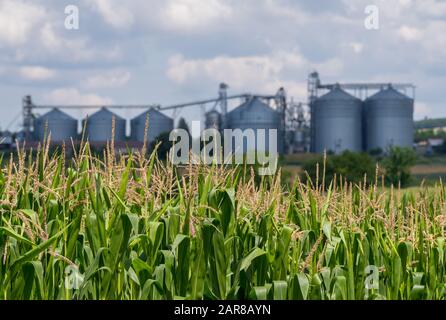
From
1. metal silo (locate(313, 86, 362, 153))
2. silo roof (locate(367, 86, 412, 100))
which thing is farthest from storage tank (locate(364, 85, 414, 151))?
metal silo (locate(313, 86, 362, 153))

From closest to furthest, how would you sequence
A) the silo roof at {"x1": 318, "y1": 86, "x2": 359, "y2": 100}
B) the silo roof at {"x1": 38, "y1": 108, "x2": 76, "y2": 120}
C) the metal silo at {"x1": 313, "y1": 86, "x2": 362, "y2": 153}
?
the metal silo at {"x1": 313, "y1": 86, "x2": 362, "y2": 153} → the silo roof at {"x1": 318, "y1": 86, "x2": 359, "y2": 100} → the silo roof at {"x1": 38, "y1": 108, "x2": 76, "y2": 120}

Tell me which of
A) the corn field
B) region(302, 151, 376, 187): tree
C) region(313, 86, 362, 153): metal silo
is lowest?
the corn field

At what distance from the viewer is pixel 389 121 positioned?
88438 millimetres

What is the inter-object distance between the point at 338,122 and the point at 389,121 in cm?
561

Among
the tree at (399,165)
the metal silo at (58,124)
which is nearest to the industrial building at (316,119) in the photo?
the metal silo at (58,124)

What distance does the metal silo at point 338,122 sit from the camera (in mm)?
87438

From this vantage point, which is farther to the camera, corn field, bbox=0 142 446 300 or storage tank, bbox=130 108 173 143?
storage tank, bbox=130 108 173 143

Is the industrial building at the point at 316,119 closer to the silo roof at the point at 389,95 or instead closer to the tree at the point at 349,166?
the silo roof at the point at 389,95

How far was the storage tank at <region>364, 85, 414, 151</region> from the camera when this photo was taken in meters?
88.1

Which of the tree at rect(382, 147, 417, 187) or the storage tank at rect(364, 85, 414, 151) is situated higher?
the storage tank at rect(364, 85, 414, 151)

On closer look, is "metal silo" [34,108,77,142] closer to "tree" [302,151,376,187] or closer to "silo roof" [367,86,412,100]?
"silo roof" [367,86,412,100]

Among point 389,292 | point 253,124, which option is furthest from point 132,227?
point 253,124

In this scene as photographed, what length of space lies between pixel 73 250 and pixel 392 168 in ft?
184
